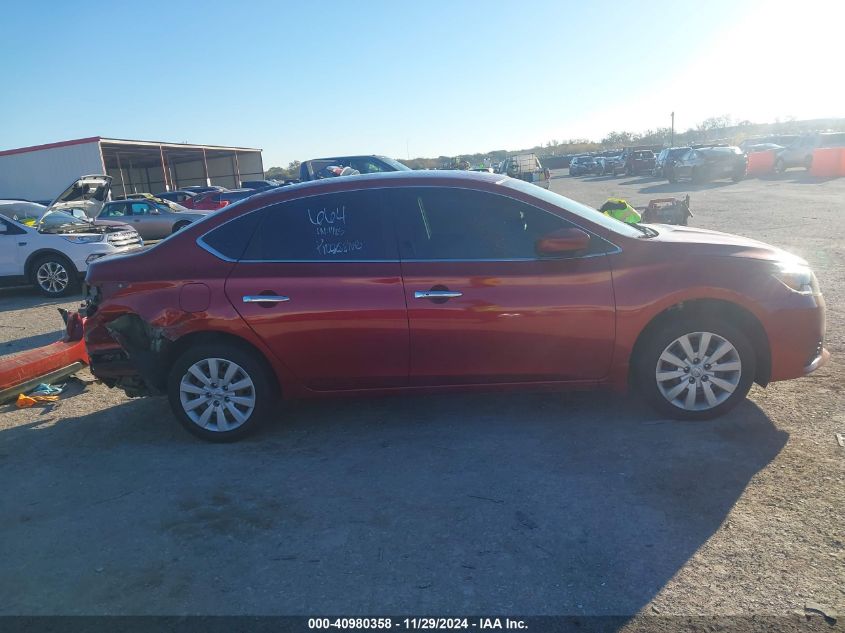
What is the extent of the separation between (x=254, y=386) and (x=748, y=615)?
320cm

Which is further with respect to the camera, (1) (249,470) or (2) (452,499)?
(1) (249,470)

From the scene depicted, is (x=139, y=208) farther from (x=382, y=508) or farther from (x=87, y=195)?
(x=382, y=508)

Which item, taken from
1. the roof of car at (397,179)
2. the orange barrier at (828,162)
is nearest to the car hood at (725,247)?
the roof of car at (397,179)

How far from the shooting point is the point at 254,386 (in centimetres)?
444

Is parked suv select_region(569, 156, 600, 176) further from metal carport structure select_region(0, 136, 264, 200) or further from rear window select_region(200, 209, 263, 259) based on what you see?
rear window select_region(200, 209, 263, 259)

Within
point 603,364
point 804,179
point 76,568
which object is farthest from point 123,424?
point 804,179

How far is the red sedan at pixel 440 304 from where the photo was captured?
4.23 m

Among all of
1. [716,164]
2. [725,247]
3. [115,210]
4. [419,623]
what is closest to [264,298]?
[419,623]

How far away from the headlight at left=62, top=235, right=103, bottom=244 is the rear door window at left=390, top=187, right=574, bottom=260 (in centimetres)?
877

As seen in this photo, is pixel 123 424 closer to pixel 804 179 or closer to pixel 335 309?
pixel 335 309

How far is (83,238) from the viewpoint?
36.7 feet

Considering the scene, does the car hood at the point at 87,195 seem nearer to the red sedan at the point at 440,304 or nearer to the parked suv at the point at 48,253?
the parked suv at the point at 48,253

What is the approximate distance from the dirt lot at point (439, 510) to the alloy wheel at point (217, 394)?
21 centimetres

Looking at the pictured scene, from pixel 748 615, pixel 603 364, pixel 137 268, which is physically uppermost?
pixel 137 268
